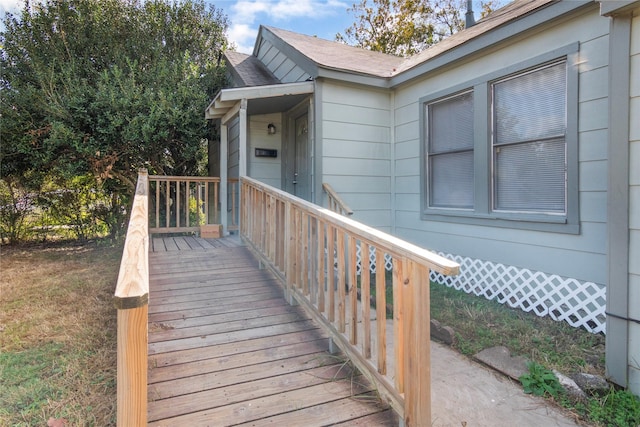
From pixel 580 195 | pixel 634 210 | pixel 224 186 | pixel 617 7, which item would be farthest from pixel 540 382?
pixel 224 186

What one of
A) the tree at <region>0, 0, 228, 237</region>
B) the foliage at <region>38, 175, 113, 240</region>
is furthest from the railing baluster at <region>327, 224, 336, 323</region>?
the foliage at <region>38, 175, 113, 240</region>

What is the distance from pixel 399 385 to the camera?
1.77 meters

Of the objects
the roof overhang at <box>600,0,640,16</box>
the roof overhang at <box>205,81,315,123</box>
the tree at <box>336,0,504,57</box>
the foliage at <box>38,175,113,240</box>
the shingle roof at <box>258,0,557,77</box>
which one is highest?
the tree at <box>336,0,504,57</box>

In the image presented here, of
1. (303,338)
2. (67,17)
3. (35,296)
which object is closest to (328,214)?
(303,338)

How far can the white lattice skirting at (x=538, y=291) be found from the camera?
3113 mm

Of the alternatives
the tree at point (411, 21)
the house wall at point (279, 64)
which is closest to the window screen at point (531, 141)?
the house wall at point (279, 64)

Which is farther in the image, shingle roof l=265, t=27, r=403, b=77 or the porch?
shingle roof l=265, t=27, r=403, b=77

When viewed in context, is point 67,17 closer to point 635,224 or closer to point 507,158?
point 507,158

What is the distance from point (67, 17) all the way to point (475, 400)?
8.88 meters

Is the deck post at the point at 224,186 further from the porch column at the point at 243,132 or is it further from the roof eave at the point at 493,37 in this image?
the roof eave at the point at 493,37

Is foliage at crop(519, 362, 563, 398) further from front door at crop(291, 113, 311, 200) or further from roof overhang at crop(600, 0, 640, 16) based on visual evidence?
front door at crop(291, 113, 311, 200)

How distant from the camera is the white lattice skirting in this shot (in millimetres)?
3113

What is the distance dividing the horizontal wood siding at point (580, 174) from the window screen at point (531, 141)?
7.9 inches

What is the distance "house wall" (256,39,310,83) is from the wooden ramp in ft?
10.6
